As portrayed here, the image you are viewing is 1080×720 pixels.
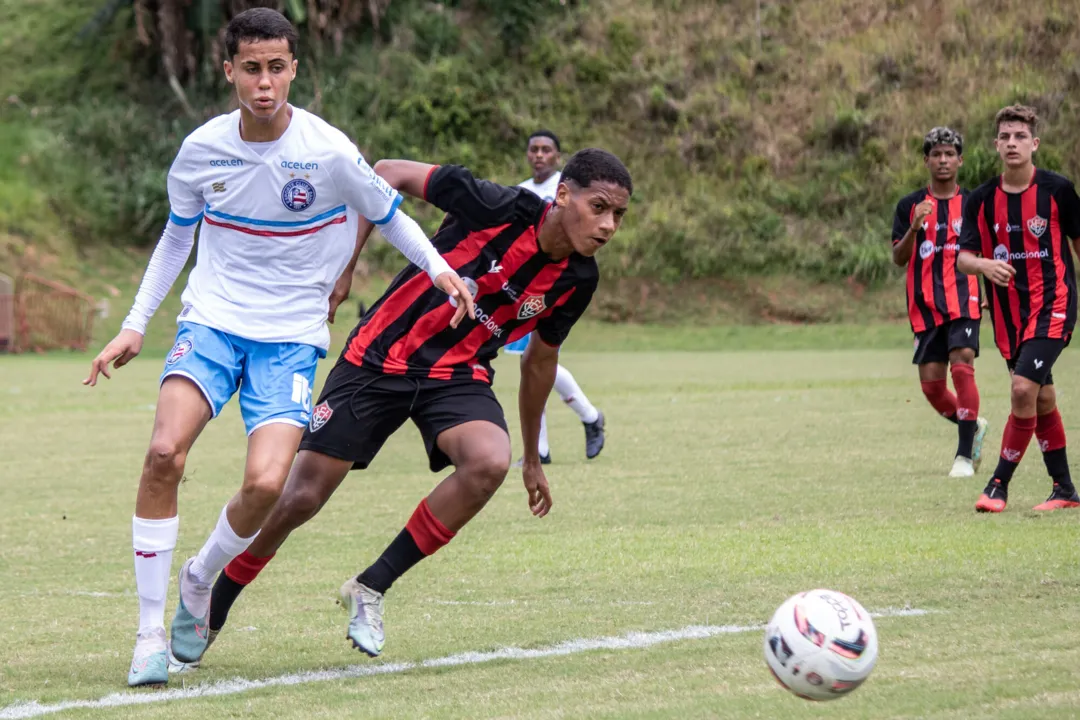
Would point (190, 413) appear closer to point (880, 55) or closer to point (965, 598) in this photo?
point (965, 598)

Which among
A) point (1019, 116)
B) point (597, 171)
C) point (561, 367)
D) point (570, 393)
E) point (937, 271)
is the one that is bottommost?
point (570, 393)

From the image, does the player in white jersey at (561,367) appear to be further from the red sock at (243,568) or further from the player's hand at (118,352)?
the player's hand at (118,352)

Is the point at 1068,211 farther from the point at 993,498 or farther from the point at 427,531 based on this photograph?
the point at 427,531

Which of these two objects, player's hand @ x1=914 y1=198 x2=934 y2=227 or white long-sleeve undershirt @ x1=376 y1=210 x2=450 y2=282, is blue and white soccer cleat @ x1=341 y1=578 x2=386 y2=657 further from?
player's hand @ x1=914 y1=198 x2=934 y2=227

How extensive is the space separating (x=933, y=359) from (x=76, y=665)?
22.5ft

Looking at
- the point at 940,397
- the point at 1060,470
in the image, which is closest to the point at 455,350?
the point at 1060,470

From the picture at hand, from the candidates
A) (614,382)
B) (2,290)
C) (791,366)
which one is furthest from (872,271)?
(2,290)

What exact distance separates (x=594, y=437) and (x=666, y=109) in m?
26.6

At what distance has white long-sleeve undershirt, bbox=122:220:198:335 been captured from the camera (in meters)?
5.02

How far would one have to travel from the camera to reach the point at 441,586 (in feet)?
20.0

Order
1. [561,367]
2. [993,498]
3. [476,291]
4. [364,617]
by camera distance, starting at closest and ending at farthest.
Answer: [364,617] → [476,291] → [993,498] → [561,367]

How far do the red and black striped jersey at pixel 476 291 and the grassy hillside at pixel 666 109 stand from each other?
87.3ft

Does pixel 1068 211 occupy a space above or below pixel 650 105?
above

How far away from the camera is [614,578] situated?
20.0ft
